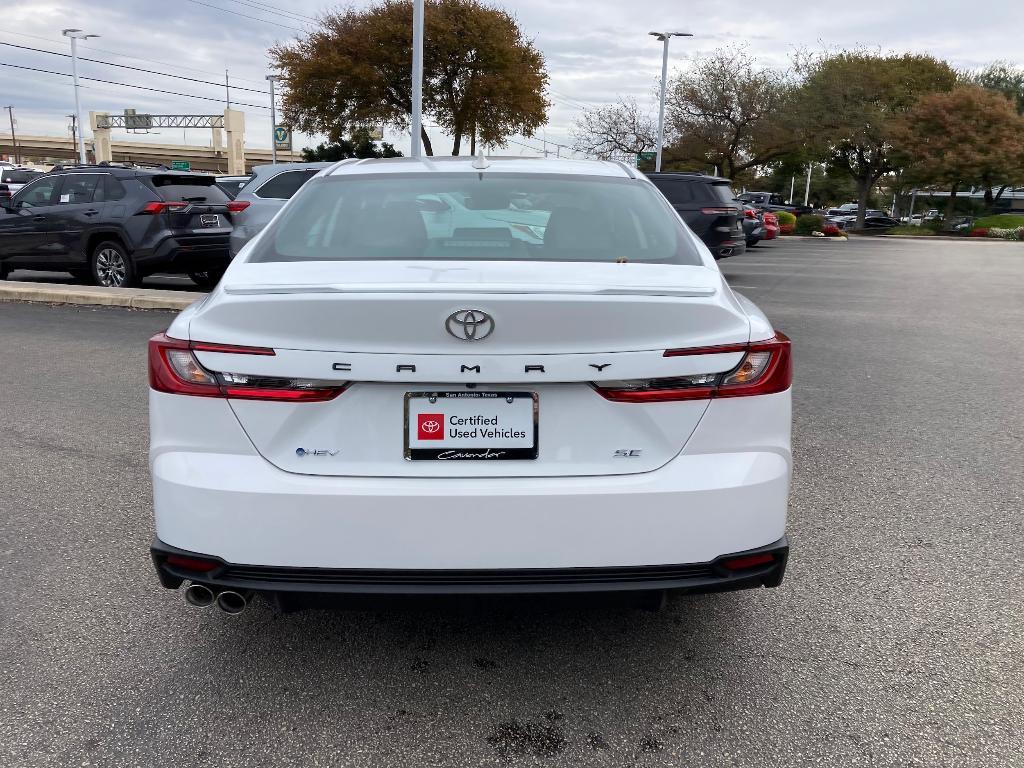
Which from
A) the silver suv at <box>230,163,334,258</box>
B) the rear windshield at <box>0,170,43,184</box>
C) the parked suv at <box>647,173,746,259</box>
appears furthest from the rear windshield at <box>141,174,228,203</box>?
the rear windshield at <box>0,170,43,184</box>

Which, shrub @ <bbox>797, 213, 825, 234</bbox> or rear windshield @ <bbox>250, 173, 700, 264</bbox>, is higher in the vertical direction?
rear windshield @ <bbox>250, 173, 700, 264</bbox>

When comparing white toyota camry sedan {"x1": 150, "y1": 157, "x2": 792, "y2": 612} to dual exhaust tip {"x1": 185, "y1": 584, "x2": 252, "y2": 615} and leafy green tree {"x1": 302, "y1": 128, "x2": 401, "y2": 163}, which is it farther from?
leafy green tree {"x1": 302, "y1": 128, "x2": 401, "y2": 163}

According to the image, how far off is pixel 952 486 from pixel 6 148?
117 m

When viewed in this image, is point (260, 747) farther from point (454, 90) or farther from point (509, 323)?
point (454, 90)

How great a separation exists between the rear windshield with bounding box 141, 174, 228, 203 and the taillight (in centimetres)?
1050

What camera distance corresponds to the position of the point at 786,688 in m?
2.92

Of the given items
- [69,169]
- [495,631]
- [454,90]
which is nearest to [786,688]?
Answer: [495,631]

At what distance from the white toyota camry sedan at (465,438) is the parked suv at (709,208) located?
14.7 metres

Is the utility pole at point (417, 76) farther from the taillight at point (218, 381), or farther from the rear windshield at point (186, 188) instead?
the taillight at point (218, 381)

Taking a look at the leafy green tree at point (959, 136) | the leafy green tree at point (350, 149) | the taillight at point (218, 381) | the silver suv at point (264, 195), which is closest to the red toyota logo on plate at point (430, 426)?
the taillight at point (218, 381)

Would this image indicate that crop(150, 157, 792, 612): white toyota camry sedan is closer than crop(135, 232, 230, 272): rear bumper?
Yes

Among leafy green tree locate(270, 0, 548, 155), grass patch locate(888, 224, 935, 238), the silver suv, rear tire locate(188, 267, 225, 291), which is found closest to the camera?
the silver suv

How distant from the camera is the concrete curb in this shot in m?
11.2

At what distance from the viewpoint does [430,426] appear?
2.54 meters
